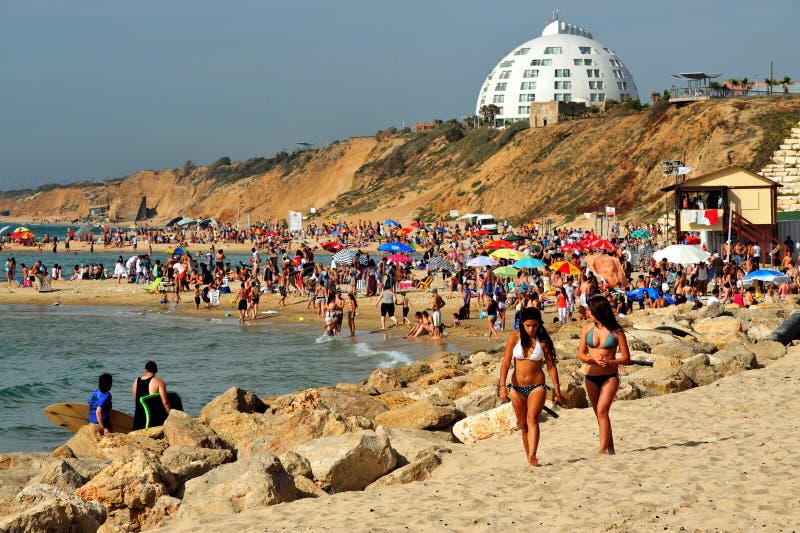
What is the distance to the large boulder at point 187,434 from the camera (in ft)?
29.7

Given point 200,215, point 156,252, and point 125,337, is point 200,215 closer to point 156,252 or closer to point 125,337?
point 156,252

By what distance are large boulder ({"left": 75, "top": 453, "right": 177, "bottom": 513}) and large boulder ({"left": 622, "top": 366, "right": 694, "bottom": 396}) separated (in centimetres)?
516

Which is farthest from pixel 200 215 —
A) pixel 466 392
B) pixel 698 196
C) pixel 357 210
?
pixel 466 392

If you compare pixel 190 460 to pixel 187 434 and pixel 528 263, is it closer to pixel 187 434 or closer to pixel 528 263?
pixel 187 434

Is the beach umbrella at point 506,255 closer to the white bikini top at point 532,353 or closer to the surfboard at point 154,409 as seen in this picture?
the surfboard at point 154,409

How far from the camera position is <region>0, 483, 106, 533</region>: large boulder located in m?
6.06

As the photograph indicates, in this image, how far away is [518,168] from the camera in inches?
2687

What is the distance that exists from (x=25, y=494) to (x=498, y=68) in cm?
9979

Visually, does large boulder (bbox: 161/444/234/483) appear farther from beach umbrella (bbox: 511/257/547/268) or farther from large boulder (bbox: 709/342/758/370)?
beach umbrella (bbox: 511/257/547/268)

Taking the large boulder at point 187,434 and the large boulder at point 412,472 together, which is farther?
the large boulder at point 187,434

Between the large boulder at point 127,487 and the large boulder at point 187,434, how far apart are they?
161 centimetres

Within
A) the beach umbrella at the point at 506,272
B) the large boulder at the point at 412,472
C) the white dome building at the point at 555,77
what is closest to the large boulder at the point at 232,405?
the large boulder at the point at 412,472

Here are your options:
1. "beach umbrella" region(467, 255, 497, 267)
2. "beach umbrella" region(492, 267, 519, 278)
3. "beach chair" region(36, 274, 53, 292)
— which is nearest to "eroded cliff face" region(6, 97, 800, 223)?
"beach umbrella" region(467, 255, 497, 267)

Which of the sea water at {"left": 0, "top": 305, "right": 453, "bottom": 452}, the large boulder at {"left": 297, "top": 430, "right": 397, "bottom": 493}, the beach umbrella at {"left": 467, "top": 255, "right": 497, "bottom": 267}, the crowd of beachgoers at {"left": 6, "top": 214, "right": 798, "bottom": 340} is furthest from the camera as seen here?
the beach umbrella at {"left": 467, "top": 255, "right": 497, "bottom": 267}
